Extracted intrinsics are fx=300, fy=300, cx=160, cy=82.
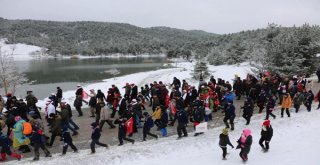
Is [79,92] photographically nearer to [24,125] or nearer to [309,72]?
[24,125]

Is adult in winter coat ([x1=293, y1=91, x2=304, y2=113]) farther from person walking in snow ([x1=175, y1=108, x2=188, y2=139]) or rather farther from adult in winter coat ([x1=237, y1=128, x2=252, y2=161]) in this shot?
adult in winter coat ([x1=237, y1=128, x2=252, y2=161])

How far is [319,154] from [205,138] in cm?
A: 476

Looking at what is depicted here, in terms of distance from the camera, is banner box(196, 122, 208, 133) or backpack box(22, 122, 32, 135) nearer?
backpack box(22, 122, 32, 135)

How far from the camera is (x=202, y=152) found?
42.9 feet

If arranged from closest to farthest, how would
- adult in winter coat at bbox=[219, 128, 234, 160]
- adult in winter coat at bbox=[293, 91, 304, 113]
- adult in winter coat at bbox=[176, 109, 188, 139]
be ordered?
adult in winter coat at bbox=[219, 128, 234, 160], adult in winter coat at bbox=[176, 109, 188, 139], adult in winter coat at bbox=[293, 91, 304, 113]

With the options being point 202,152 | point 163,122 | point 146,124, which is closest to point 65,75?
point 163,122

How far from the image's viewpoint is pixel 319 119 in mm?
16250

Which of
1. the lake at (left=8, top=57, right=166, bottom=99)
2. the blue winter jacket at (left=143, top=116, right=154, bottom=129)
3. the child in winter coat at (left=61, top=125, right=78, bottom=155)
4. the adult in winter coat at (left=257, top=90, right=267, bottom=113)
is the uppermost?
the adult in winter coat at (left=257, top=90, right=267, bottom=113)

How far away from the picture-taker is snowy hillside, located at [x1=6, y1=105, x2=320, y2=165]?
11820 millimetres

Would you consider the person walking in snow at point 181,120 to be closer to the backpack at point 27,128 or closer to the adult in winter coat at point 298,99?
the backpack at point 27,128

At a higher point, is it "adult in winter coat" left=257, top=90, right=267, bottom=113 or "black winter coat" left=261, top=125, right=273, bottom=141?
"adult in winter coat" left=257, top=90, right=267, bottom=113

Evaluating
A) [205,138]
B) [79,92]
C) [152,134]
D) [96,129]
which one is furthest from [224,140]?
[79,92]

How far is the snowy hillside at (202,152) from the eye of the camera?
11820mm

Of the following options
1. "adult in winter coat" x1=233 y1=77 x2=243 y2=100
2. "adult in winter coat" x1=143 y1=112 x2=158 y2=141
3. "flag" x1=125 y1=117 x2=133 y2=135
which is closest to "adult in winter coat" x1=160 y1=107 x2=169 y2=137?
"adult in winter coat" x1=143 y1=112 x2=158 y2=141
